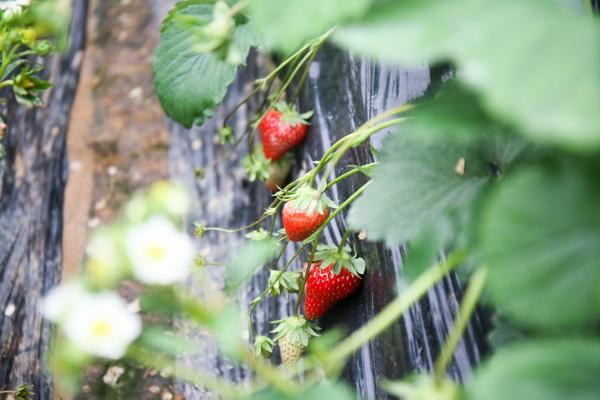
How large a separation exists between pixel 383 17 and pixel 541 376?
21cm

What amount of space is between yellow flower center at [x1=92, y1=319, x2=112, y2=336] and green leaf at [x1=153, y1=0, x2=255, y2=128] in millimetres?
647

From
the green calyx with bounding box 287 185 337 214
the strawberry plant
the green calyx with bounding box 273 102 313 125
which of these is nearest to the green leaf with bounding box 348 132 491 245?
the strawberry plant

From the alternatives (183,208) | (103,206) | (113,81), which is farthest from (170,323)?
(183,208)

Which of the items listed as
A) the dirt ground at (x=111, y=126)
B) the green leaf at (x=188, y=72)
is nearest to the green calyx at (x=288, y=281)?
the green leaf at (x=188, y=72)

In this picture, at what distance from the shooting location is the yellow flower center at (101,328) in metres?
0.39

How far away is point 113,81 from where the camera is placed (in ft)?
5.97

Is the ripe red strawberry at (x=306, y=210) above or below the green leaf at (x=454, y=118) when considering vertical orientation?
below

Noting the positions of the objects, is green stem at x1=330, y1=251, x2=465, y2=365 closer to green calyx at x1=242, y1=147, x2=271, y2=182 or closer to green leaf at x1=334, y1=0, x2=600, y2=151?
green leaf at x1=334, y1=0, x2=600, y2=151

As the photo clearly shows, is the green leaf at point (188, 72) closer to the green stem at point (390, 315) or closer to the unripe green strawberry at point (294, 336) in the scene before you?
the unripe green strawberry at point (294, 336)

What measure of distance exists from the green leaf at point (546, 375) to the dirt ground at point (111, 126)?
3.51 ft

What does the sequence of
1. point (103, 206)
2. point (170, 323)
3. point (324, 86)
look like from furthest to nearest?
point (103, 206) → point (170, 323) → point (324, 86)

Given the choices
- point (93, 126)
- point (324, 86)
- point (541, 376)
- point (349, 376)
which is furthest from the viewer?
point (93, 126)

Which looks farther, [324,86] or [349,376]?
[324,86]

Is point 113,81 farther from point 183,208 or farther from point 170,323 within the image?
point 183,208
